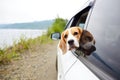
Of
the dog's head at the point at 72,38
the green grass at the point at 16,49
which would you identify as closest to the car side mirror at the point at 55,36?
the dog's head at the point at 72,38

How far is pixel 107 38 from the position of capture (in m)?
1.95

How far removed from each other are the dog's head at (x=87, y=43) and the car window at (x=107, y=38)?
0.12 feet

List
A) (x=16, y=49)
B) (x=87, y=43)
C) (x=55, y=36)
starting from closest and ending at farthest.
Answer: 1. (x=87, y=43)
2. (x=55, y=36)
3. (x=16, y=49)

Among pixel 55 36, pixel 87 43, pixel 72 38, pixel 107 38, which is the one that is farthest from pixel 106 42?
pixel 55 36

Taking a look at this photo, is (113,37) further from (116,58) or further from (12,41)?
(12,41)

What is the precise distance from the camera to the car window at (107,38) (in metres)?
1.65

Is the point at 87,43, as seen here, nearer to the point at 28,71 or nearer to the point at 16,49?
the point at 28,71

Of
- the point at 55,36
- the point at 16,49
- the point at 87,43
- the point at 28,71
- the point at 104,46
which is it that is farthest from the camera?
the point at 16,49

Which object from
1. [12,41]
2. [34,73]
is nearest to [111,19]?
[34,73]

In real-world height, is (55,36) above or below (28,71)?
above

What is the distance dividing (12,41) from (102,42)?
9.89 metres

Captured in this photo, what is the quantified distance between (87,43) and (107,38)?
18 cm

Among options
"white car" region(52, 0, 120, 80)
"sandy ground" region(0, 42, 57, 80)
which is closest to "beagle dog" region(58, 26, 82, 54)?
"white car" region(52, 0, 120, 80)

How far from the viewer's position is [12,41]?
1155 centimetres
